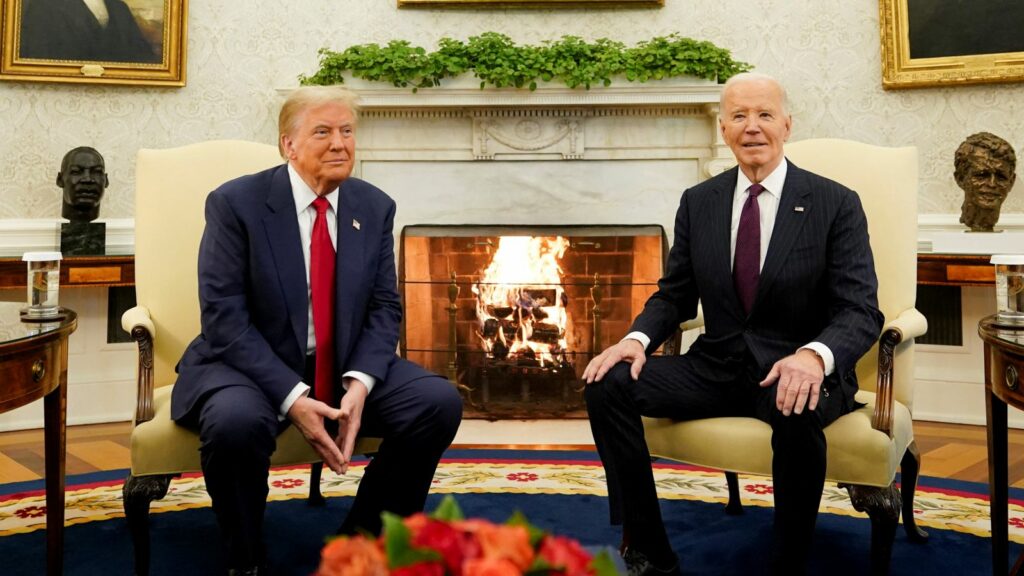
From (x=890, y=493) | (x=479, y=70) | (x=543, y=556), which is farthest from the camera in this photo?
(x=479, y=70)

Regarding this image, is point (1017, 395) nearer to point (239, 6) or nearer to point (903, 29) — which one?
point (903, 29)

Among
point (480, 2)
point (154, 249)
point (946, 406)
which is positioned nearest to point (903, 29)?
point (946, 406)

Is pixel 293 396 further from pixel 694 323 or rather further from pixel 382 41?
pixel 382 41

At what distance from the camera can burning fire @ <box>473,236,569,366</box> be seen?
183 inches

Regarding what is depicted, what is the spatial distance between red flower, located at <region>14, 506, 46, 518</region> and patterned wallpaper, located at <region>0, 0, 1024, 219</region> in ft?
6.86

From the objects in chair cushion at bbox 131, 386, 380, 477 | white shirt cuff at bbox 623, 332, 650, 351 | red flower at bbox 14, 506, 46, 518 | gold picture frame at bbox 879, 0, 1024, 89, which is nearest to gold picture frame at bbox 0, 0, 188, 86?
red flower at bbox 14, 506, 46, 518

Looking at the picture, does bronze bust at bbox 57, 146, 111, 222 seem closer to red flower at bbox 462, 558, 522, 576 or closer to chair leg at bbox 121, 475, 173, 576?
chair leg at bbox 121, 475, 173, 576

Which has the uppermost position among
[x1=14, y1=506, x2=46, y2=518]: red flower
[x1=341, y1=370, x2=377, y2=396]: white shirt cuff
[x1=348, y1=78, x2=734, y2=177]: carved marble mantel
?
[x1=348, y1=78, x2=734, y2=177]: carved marble mantel

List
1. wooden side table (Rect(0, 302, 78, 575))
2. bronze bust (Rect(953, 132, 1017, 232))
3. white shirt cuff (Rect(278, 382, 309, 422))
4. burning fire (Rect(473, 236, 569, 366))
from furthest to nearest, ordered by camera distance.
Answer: burning fire (Rect(473, 236, 569, 366)) < bronze bust (Rect(953, 132, 1017, 232)) < white shirt cuff (Rect(278, 382, 309, 422)) < wooden side table (Rect(0, 302, 78, 575))

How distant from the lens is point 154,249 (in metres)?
2.60

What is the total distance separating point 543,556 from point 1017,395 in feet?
4.95

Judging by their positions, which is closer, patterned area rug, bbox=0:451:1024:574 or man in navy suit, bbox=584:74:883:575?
man in navy suit, bbox=584:74:883:575

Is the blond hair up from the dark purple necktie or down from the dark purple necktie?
up

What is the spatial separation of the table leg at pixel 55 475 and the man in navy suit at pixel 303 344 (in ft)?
1.09
